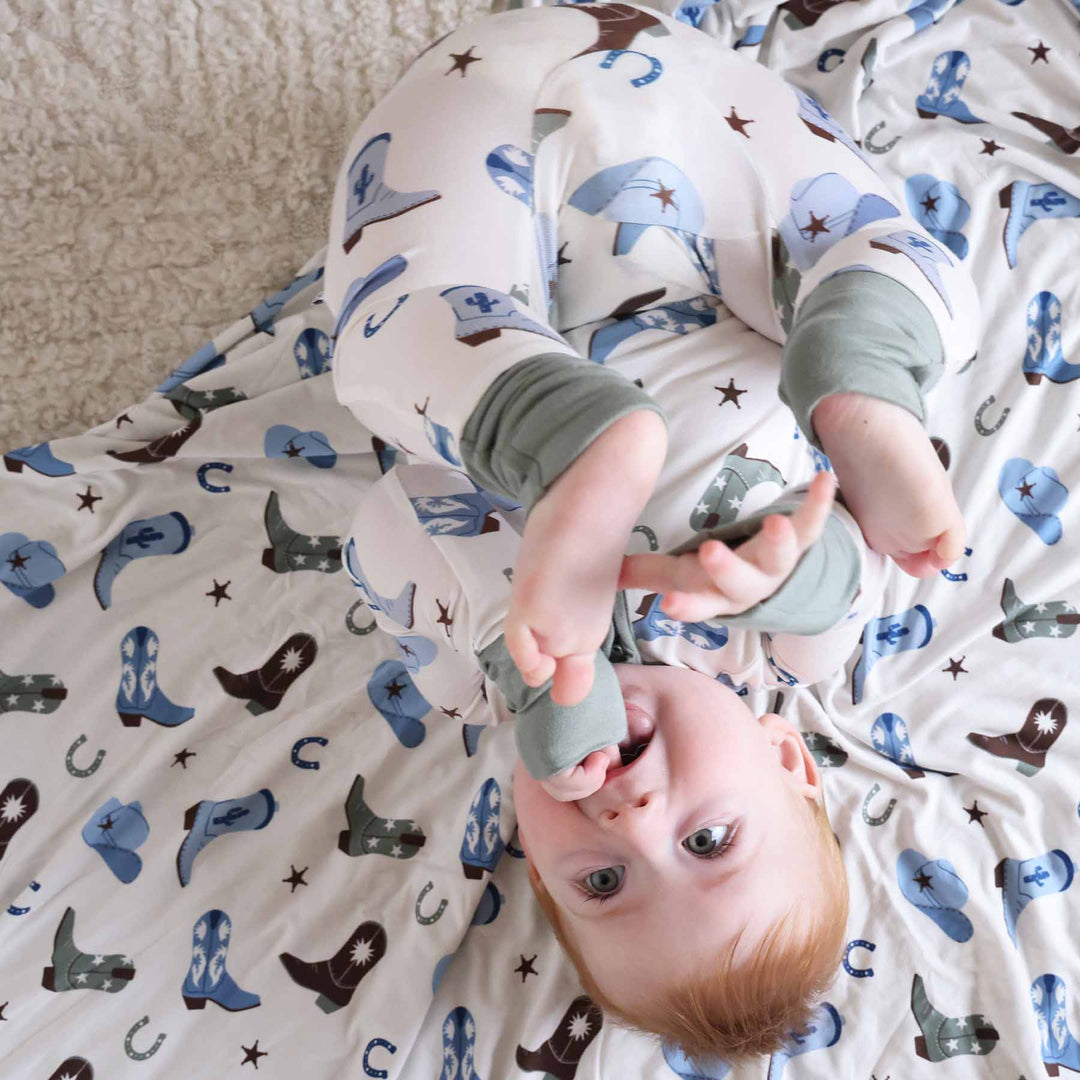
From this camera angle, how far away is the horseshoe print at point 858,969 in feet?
3.30

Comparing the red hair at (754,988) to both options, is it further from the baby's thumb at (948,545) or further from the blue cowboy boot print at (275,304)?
the blue cowboy boot print at (275,304)

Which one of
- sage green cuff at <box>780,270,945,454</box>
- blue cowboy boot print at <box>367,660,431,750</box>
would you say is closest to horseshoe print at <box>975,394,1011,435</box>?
sage green cuff at <box>780,270,945,454</box>

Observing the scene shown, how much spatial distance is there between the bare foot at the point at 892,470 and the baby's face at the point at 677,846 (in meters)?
0.23

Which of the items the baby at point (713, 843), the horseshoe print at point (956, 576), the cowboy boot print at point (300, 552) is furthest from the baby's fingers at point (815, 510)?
the cowboy boot print at point (300, 552)

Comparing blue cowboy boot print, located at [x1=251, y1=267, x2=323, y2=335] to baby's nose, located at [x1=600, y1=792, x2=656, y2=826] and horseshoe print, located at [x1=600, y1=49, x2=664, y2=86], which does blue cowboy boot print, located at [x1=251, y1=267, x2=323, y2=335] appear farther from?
baby's nose, located at [x1=600, y1=792, x2=656, y2=826]

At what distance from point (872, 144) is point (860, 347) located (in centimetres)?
56

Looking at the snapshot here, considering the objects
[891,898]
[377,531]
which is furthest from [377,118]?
[891,898]

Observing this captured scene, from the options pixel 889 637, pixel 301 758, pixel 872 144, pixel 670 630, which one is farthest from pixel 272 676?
pixel 872 144

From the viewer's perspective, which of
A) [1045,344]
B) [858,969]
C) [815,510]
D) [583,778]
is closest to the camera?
[815,510]

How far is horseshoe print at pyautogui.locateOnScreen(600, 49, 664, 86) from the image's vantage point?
899 millimetres

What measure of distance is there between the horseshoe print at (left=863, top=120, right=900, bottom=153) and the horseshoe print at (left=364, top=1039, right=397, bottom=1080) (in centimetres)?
104

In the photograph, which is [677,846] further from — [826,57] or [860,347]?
[826,57]

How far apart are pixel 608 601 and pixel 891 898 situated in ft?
1.91

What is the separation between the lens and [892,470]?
0.70 metres
